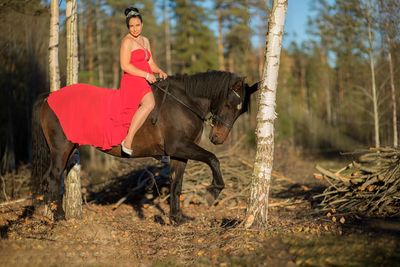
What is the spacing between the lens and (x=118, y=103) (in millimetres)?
6980

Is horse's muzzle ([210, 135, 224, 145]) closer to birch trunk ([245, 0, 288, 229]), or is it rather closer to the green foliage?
birch trunk ([245, 0, 288, 229])

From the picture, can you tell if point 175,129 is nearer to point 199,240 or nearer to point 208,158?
point 208,158

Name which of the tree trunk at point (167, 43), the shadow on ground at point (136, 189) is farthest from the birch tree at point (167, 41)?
the shadow on ground at point (136, 189)

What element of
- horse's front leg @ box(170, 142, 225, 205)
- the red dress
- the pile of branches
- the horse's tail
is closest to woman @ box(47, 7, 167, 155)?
the red dress

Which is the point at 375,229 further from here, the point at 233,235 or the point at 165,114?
the point at 165,114

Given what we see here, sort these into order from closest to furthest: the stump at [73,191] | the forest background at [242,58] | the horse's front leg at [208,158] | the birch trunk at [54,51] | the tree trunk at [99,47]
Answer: the horse's front leg at [208,158] < the stump at [73,191] < the birch trunk at [54,51] < the forest background at [242,58] < the tree trunk at [99,47]

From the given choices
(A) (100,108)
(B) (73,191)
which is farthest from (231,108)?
(B) (73,191)

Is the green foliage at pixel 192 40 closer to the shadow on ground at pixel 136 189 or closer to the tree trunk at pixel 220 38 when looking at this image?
the tree trunk at pixel 220 38

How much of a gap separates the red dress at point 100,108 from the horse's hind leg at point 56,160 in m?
0.13

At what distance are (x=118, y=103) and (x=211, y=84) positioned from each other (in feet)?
4.94

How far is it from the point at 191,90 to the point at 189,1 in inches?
1060

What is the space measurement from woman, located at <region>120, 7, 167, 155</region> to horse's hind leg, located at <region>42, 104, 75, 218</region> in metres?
1.09

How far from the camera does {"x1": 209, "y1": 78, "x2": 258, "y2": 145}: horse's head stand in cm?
670

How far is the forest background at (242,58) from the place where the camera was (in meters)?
16.3
